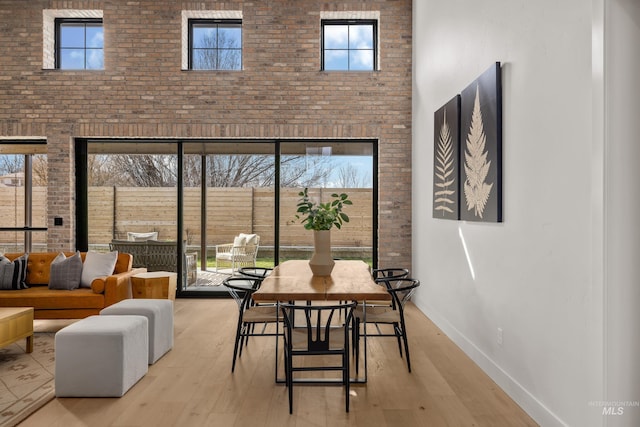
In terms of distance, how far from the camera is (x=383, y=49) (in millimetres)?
7004

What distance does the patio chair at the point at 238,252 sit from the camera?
7.22 m

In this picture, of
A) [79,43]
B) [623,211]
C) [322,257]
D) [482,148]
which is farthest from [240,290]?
[79,43]

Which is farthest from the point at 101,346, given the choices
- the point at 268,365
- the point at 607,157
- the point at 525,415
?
the point at 607,157

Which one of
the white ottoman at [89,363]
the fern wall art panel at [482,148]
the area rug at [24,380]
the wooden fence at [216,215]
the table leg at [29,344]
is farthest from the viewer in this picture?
the wooden fence at [216,215]

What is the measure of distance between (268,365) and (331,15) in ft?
17.0

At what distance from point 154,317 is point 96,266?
6.10ft

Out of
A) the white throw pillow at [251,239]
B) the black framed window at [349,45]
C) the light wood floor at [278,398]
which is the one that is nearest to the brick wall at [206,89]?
the black framed window at [349,45]

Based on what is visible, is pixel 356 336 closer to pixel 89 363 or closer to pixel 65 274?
pixel 89 363

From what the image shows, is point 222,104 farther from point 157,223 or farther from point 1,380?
point 1,380

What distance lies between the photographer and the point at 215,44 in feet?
23.6

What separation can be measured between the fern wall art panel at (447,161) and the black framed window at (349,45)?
2.21 meters

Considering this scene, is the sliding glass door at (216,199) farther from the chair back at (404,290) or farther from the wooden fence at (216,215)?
the chair back at (404,290)

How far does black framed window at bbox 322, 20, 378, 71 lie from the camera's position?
7.16 metres

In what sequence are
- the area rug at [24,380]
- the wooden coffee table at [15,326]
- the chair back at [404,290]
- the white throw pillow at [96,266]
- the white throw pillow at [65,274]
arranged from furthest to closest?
the white throw pillow at [96,266] < the white throw pillow at [65,274] < the wooden coffee table at [15,326] < the chair back at [404,290] < the area rug at [24,380]
